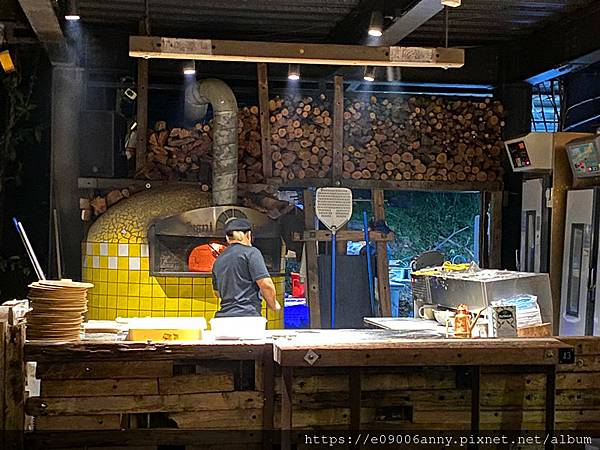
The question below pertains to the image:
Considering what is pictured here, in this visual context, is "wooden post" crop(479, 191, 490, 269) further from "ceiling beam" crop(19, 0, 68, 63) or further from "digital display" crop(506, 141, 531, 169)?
"ceiling beam" crop(19, 0, 68, 63)

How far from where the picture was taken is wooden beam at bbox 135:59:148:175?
26.4 feet

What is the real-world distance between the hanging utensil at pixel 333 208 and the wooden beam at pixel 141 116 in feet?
5.77

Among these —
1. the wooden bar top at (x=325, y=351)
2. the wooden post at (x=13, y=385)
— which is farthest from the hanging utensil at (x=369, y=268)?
the wooden post at (x=13, y=385)

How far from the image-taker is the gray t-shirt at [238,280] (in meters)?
6.21

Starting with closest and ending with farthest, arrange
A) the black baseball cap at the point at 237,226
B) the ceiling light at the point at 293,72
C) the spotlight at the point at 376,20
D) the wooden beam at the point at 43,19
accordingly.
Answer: the wooden beam at the point at 43,19 < the black baseball cap at the point at 237,226 < the spotlight at the point at 376,20 < the ceiling light at the point at 293,72

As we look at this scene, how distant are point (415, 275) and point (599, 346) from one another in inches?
70.4

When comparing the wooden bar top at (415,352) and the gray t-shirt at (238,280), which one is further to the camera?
the gray t-shirt at (238,280)

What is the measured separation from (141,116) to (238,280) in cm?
254

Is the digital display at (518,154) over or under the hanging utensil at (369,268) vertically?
over

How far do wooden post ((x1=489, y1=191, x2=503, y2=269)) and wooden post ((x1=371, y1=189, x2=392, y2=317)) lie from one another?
3.73ft

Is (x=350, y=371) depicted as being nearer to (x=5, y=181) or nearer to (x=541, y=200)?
(x=541, y=200)

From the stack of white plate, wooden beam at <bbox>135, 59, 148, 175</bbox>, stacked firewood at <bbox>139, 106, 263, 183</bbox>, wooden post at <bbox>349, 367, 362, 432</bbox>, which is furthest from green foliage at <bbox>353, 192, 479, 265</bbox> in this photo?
the stack of white plate

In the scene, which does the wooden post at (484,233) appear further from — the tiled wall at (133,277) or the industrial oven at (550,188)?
the tiled wall at (133,277)

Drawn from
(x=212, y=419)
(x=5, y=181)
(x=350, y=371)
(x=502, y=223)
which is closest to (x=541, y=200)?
(x=502, y=223)
